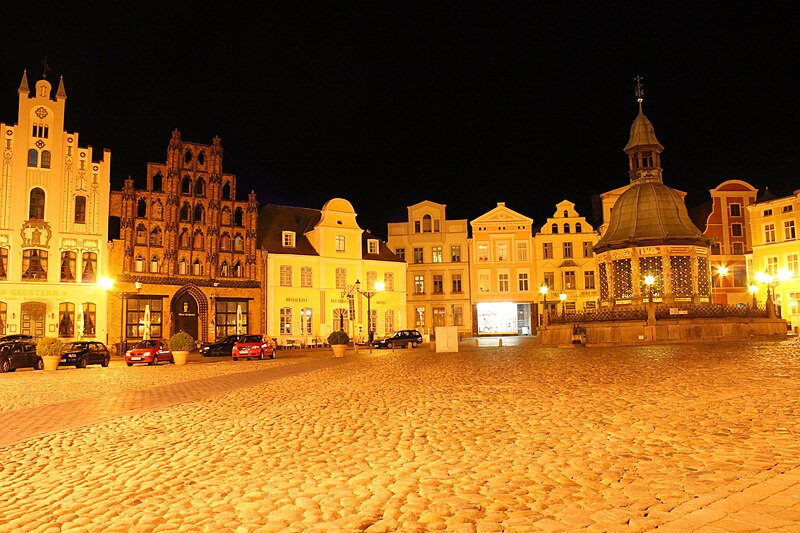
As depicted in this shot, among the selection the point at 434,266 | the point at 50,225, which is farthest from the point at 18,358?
the point at 434,266

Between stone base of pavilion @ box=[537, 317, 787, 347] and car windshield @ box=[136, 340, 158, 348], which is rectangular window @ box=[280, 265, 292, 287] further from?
stone base of pavilion @ box=[537, 317, 787, 347]

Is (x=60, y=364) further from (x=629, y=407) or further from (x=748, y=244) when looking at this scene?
(x=748, y=244)

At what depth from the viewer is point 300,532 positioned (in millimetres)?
5117

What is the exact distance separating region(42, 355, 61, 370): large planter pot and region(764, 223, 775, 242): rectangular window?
5932cm

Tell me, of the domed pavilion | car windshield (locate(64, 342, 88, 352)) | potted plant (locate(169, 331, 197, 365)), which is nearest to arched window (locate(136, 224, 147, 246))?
car windshield (locate(64, 342, 88, 352))

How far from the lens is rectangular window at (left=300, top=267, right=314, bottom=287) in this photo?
5506 cm

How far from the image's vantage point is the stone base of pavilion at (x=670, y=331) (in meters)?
34.7

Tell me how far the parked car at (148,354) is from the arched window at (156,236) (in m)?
16.4

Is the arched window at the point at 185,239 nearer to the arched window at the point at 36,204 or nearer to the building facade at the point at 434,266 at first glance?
the arched window at the point at 36,204

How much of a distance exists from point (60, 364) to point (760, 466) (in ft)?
105

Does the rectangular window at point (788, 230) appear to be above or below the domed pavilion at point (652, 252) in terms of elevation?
above

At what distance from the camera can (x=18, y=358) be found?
2833cm

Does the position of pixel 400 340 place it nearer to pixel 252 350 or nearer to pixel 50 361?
pixel 252 350

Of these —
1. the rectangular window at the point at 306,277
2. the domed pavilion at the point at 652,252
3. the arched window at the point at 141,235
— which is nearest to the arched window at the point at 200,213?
the arched window at the point at 141,235
